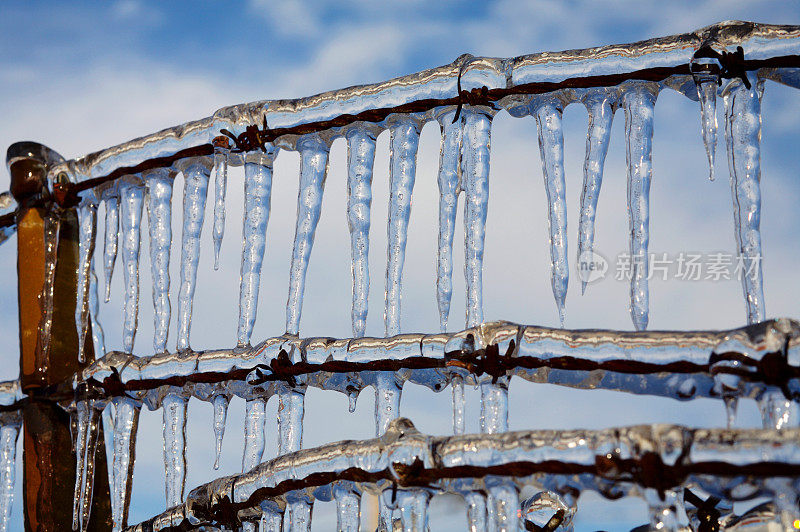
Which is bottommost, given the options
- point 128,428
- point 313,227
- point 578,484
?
point 578,484

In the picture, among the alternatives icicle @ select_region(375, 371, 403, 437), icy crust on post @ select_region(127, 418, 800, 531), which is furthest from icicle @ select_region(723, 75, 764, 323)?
icicle @ select_region(375, 371, 403, 437)

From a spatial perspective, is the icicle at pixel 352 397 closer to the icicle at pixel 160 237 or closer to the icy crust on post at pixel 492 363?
the icy crust on post at pixel 492 363

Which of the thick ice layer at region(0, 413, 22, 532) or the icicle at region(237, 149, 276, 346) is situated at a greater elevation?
the icicle at region(237, 149, 276, 346)

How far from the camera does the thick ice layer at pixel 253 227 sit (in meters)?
2.23

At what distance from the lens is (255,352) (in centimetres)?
209

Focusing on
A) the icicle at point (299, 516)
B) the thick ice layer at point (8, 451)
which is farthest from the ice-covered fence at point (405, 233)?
the thick ice layer at point (8, 451)

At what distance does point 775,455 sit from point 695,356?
23 cm

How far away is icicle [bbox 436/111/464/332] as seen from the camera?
79.5 inches

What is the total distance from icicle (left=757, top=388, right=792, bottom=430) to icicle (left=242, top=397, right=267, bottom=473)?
42.2 inches

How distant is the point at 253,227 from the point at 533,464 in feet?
3.26

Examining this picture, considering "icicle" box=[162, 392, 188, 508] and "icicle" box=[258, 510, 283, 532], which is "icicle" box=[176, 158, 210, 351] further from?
"icicle" box=[258, 510, 283, 532]

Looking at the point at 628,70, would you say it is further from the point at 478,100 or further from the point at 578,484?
the point at 578,484

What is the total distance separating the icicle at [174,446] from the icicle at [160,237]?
0.23 meters

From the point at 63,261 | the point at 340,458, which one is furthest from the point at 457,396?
the point at 63,261
